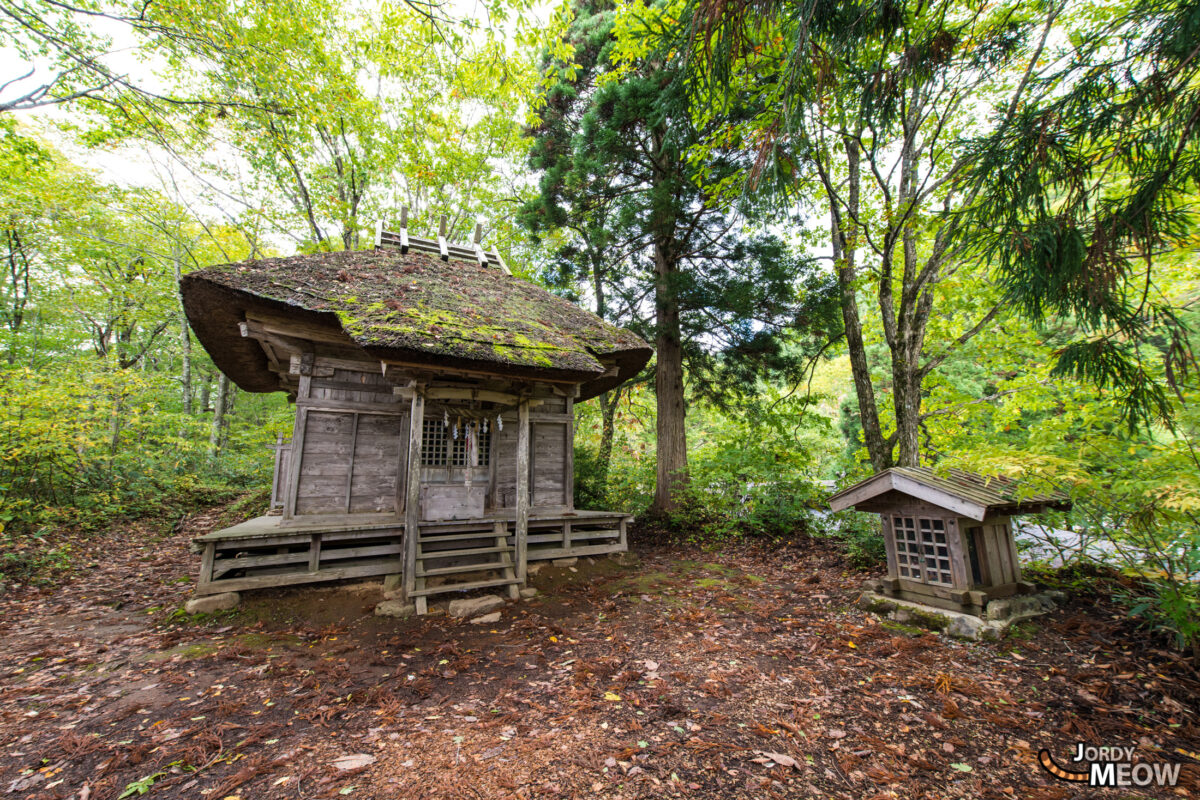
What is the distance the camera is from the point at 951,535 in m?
4.46

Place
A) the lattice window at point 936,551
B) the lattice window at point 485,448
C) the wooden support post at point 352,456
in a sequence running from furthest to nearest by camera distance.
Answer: the lattice window at point 485,448, the wooden support post at point 352,456, the lattice window at point 936,551

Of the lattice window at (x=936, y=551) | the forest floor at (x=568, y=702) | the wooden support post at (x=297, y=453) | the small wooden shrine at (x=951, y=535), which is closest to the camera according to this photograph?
the forest floor at (x=568, y=702)

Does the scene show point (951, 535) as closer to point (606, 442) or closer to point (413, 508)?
point (413, 508)

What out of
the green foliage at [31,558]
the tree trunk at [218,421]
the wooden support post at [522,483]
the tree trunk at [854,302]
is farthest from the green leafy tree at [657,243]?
the tree trunk at [218,421]

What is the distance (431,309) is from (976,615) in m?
7.33

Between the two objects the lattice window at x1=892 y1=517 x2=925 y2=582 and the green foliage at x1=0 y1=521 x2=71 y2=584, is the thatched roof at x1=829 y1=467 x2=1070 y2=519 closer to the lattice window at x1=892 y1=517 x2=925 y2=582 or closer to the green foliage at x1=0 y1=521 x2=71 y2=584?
the lattice window at x1=892 y1=517 x2=925 y2=582

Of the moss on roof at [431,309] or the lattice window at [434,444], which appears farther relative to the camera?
the lattice window at [434,444]

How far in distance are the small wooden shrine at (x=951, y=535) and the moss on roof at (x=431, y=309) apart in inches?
155

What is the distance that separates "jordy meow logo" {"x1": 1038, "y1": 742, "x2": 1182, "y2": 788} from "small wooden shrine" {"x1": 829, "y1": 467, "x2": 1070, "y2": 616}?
1678mm

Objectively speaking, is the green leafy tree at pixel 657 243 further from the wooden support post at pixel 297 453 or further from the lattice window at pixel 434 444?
the wooden support post at pixel 297 453

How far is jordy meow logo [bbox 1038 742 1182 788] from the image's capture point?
2.50 m

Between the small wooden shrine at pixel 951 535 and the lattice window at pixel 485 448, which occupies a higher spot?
the lattice window at pixel 485 448

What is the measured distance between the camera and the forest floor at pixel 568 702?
2605 millimetres

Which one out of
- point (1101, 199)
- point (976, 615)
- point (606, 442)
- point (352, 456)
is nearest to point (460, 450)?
point (352, 456)
